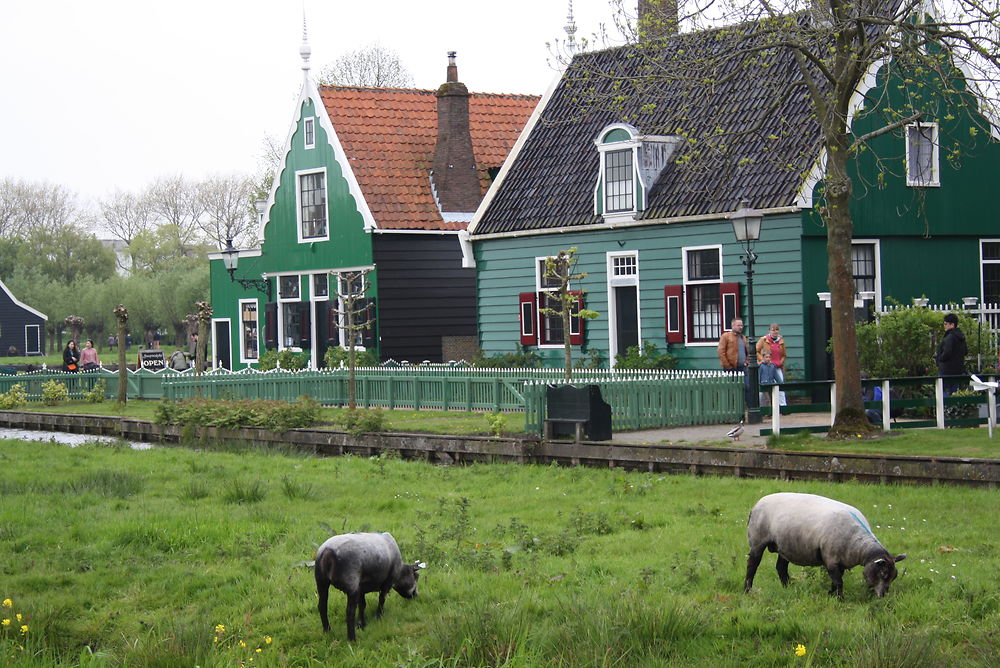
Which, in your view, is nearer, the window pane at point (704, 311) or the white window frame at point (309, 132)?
the window pane at point (704, 311)

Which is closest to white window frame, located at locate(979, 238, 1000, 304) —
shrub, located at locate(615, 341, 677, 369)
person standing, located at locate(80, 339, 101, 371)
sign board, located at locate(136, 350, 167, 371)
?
shrub, located at locate(615, 341, 677, 369)

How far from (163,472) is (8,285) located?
6806cm

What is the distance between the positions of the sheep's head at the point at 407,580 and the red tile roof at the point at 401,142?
24598 mm

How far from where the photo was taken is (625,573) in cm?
1005

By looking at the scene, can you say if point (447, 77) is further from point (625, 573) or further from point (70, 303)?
point (70, 303)

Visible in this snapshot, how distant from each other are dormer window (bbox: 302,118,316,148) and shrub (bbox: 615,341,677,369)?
1206cm

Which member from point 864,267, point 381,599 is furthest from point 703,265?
point 381,599

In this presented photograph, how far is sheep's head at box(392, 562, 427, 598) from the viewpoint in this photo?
9.11 meters

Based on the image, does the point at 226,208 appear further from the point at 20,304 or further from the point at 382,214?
the point at 382,214

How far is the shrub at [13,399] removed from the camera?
32.8 meters

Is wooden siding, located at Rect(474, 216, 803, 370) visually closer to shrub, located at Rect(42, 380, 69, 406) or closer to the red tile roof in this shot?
the red tile roof

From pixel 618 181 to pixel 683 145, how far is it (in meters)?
1.56

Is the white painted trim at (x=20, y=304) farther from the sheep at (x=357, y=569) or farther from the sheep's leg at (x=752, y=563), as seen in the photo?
the sheep's leg at (x=752, y=563)

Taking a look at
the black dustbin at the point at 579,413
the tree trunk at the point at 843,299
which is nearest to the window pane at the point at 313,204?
the black dustbin at the point at 579,413
